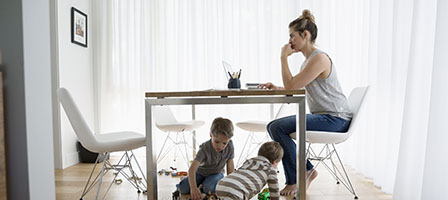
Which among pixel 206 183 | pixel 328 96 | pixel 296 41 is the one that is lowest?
pixel 206 183

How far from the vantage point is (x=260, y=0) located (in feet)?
12.5

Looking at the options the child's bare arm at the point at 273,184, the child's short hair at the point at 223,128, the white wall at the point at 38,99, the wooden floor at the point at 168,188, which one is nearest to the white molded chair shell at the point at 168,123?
the wooden floor at the point at 168,188

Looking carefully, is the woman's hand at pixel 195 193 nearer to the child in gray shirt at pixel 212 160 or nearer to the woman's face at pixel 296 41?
the child in gray shirt at pixel 212 160

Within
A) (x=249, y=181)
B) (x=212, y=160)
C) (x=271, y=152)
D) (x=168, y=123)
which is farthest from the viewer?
(x=168, y=123)

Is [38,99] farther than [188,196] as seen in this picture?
No

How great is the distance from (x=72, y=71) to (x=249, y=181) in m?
2.66

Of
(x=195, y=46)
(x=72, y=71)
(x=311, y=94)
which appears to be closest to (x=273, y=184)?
(x=311, y=94)

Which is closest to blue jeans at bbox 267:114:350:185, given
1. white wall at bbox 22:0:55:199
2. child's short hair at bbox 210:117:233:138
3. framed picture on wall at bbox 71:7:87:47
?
child's short hair at bbox 210:117:233:138

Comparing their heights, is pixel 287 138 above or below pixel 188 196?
above

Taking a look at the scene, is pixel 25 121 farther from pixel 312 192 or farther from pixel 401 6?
pixel 401 6

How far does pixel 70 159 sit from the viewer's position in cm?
335

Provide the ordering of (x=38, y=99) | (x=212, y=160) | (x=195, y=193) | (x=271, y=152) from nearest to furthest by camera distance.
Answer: (x=38, y=99) < (x=271, y=152) < (x=195, y=193) < (x=212, y=160)

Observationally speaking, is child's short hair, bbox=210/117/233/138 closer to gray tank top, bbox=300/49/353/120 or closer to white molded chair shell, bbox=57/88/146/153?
white molded chair shell, bbox=57/88/146/153

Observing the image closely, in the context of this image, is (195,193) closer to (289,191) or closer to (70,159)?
(289,191)
